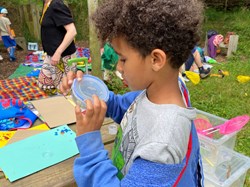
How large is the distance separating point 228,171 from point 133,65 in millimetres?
1445

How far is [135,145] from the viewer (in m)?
0.94

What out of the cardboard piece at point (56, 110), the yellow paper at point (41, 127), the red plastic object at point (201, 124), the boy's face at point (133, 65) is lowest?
the red plastic object at point (201, 124)

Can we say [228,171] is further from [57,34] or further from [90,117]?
[57,34]

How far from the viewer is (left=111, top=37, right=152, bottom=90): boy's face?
94 centimetres

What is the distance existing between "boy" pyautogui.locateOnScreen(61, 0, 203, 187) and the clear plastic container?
135mm

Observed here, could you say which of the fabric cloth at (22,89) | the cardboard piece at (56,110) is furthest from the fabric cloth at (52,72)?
the cardboard piece at (56,110)

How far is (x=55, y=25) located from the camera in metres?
3.28

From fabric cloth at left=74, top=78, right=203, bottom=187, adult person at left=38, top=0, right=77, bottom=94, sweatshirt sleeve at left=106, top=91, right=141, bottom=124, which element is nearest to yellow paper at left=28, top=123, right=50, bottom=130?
sweatshirt sleeve at left=106, top=91, right=141, bottom=124

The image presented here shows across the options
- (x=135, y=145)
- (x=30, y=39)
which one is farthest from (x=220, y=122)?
(x=30, y=39)

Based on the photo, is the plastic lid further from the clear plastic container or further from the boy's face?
the boy's face

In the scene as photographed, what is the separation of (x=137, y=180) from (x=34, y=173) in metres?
0.64

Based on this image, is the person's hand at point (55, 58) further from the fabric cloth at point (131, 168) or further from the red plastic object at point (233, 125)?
the fabric cloth at point (131, 168)

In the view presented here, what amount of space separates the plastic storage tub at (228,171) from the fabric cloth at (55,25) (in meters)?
2.19

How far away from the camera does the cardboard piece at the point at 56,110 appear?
5.61ft
